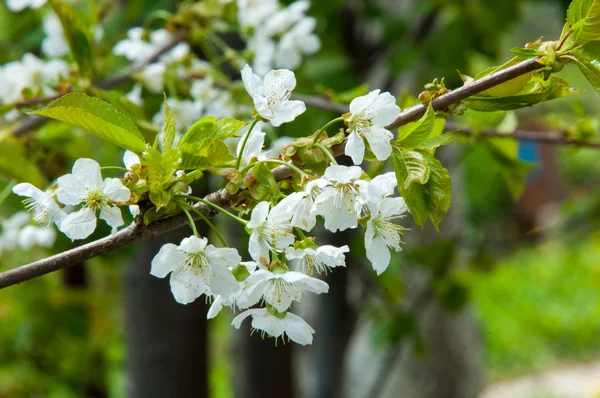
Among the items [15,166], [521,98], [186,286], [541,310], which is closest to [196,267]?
[186,286]

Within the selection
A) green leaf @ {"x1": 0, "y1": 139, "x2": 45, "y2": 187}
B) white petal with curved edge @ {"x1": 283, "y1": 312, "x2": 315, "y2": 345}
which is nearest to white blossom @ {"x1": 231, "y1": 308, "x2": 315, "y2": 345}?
white petal with curved edge @ {"x1": 283, "y1": 312, "x2": 315, "y2": 345}

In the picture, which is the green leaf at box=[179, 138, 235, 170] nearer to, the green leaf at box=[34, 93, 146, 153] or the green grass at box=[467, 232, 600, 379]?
the green leaf at box=[34, 93, 146, 153]

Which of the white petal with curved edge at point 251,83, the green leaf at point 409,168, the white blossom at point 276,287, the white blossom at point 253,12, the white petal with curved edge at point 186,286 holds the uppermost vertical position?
the white blossom at point 253,12

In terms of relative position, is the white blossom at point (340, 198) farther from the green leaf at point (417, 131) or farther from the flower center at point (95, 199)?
the flower center at point (95, 199)

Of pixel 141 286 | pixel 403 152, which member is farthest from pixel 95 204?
pixel 141 286

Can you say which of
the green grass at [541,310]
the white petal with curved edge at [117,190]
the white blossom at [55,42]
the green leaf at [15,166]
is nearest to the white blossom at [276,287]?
the white petal with curved edge at [117,190]

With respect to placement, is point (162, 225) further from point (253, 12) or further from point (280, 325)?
point (253, 12)
